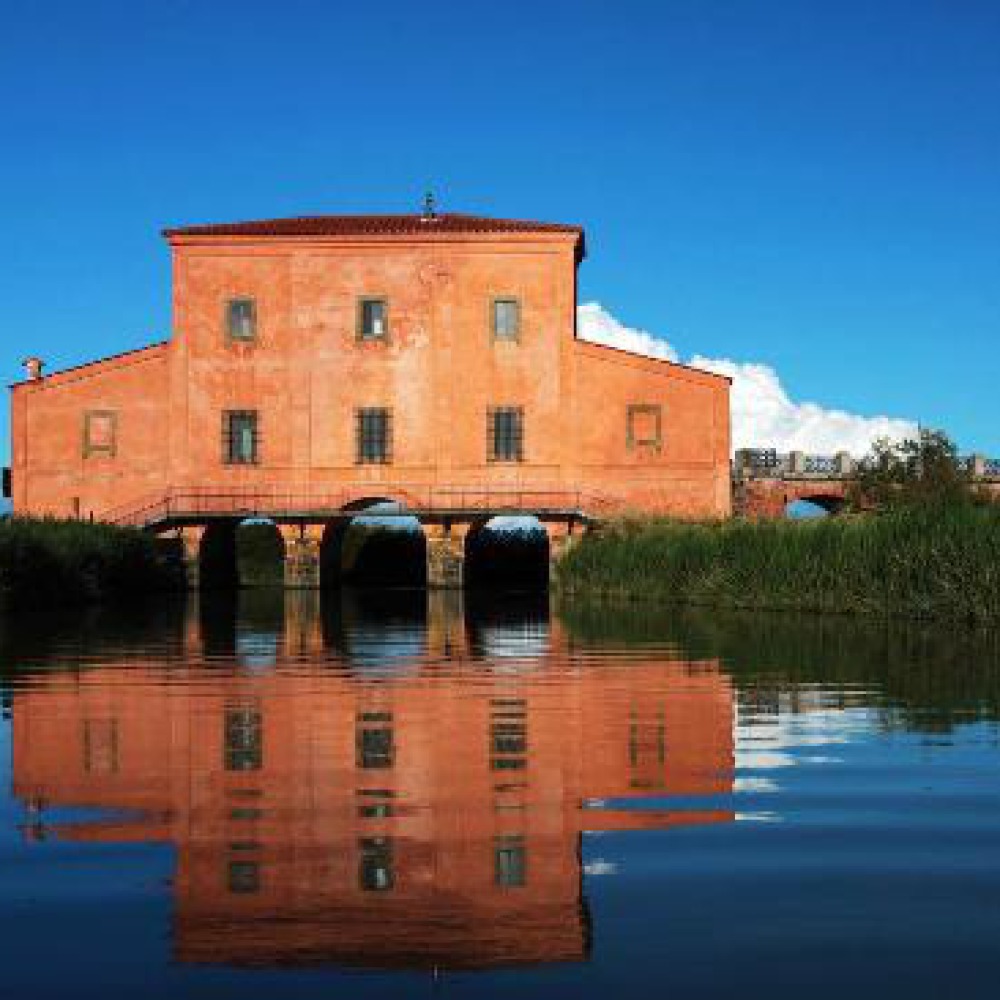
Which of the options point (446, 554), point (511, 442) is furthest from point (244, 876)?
point (511, 442)

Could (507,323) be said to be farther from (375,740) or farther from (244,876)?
(244,876)

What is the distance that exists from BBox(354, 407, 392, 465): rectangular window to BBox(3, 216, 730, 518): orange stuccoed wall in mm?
199

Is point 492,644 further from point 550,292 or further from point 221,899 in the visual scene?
point 550,292

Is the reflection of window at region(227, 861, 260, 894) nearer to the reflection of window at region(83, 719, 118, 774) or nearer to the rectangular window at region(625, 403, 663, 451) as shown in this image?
the reflection of window at region(83, 719, 118, 774)

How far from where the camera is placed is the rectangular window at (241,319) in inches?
1699

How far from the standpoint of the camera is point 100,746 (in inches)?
307

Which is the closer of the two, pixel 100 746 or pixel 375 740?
pixel 100 746

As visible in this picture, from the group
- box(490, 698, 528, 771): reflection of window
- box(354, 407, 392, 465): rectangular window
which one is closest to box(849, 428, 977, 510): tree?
box(354, 407, 392, 465): rectangular window

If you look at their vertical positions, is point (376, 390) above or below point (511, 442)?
above

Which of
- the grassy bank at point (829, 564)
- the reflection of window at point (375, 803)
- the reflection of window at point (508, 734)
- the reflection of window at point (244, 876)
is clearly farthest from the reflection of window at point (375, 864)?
the grassy bank at point (829, 564)

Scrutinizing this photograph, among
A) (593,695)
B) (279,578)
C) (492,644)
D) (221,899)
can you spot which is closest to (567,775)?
(221,899)

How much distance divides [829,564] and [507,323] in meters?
21.7

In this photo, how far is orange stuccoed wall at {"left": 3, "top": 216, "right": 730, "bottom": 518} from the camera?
42281 millimetres

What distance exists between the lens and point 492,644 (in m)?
17.7
